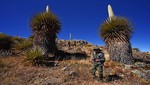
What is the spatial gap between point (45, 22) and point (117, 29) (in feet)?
14.6

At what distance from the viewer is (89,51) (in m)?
18.1

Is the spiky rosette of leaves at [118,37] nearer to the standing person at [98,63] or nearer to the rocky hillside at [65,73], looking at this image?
the rocky hillside at [65,73]

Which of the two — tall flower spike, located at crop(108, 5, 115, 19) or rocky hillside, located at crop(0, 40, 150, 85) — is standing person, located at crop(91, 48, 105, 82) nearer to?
rocky hillside, located at crop(0, 40, 150, 85)

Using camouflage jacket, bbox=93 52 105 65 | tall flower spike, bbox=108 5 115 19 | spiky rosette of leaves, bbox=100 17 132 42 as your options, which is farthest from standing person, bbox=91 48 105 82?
tall flower spike, bbox=108 5 115 19

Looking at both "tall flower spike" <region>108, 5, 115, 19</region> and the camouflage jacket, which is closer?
the camouflage jacket

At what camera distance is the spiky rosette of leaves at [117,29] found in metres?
14.7

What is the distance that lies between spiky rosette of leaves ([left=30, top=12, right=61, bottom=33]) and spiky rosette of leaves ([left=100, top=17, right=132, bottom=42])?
9.90ft

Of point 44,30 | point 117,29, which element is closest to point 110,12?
point 117,29

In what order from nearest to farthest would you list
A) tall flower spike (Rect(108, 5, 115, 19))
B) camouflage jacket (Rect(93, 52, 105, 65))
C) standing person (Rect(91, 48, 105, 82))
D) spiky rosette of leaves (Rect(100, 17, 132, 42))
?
standing person (Rect(91, 48, 105, 82)) < camouflage jacket (Rect(93, 52, 105, 65)) < spiky rosette of leaves (Rect(100, 17, 132, 42)) < tall flower spike (Rect(108, 5, 115, 19))

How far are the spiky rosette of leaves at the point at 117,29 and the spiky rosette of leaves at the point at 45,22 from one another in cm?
302

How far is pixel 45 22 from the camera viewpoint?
15.1 meters

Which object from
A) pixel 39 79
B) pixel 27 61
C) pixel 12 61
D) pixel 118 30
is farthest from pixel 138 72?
pixel 12 61

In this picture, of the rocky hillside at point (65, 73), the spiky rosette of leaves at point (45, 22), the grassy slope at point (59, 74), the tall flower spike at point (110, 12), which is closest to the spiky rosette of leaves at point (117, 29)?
the tall flower spike at point (110, 12)

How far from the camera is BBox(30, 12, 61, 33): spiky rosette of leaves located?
15.0 metres
